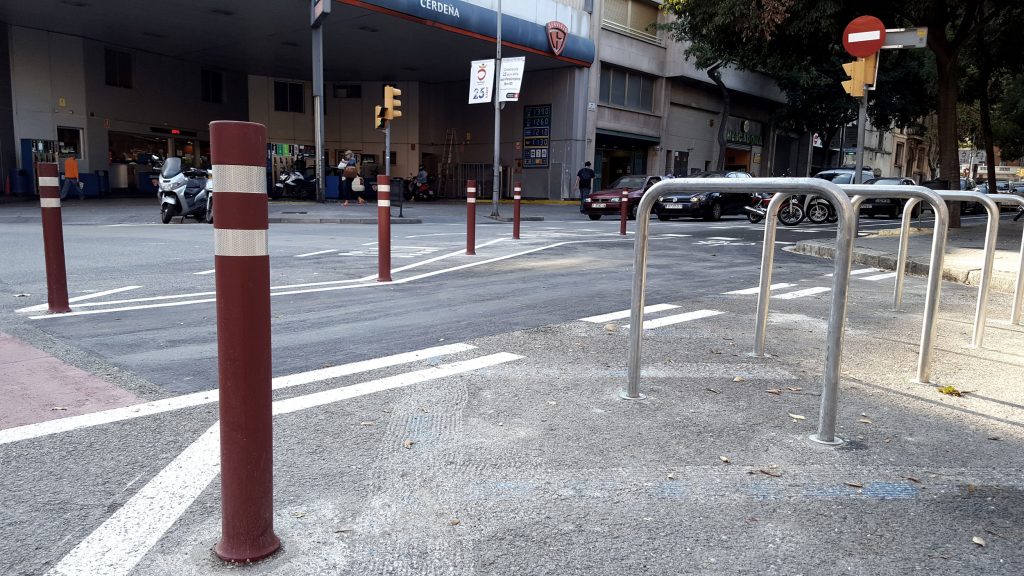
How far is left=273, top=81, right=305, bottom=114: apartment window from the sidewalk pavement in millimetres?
30551

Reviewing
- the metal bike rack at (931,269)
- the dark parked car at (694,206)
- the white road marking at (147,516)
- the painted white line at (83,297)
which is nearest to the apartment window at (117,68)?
the dark parked car at (694,206)

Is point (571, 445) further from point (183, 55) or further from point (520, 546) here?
point (183, 55)

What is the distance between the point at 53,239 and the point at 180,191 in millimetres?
11682

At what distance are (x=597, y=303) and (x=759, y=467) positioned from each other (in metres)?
4.02

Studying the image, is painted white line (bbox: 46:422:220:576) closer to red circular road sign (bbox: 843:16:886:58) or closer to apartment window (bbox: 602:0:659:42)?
red circular road sign (bbox: 843:16:886:58)

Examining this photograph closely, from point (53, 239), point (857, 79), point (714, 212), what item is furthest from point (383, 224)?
point (714, 212)

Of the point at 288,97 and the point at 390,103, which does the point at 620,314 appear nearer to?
the point at 390,103

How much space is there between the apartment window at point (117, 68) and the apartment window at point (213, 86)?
4.17 m

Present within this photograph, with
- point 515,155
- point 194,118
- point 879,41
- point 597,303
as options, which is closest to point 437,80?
point 515,155

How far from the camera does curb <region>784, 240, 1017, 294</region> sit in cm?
905

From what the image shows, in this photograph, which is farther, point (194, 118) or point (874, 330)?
point (194, 118)

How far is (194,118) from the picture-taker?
3484 cm

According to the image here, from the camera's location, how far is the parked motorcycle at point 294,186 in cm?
2748

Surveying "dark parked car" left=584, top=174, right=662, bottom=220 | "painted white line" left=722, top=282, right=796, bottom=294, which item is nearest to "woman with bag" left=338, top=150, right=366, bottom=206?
"dark parked car" left=584, top=174, right=662, bottom=220
